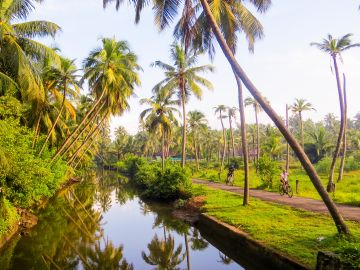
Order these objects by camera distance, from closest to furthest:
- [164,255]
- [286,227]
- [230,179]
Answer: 1. [286,227]
2. [164,255]
3. [230,179]

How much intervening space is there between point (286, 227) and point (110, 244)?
7245 mm

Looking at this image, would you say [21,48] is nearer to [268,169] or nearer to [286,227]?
[286,227]

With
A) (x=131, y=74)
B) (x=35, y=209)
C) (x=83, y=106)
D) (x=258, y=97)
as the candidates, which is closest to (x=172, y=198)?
(x=35, y=209)

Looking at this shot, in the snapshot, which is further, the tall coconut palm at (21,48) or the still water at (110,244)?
the tall coconut palm at (21,48)

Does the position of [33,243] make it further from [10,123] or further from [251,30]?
[251,30]

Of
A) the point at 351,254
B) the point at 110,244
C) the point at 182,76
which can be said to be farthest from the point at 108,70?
the point at 351,254

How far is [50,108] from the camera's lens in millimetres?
26078

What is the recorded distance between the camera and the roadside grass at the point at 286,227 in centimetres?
888

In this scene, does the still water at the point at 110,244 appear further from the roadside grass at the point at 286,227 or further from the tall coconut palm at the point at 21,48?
the tall coconut palm at the point at 21,48

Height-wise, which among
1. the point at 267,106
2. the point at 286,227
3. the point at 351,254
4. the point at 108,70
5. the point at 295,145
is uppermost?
the point at 108,70

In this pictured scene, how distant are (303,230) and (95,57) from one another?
21.8 m

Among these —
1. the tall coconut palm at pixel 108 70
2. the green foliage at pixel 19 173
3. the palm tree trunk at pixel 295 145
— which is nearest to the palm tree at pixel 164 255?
the palm tree trunk at pixel 295 145

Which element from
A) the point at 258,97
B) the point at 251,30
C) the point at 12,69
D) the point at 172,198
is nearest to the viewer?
the point at 258,97

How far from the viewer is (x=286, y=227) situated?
37.9 ft
